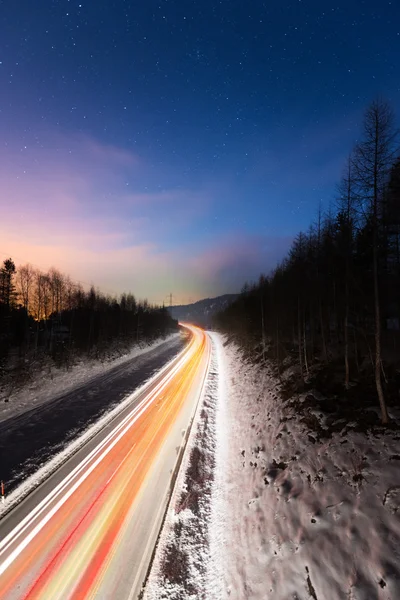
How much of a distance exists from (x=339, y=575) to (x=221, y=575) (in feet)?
11.2

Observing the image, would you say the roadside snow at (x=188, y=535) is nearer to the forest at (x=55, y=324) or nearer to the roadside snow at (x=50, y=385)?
the roadside snow at (x=50, y=385)

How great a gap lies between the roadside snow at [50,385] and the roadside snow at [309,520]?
1667 cm

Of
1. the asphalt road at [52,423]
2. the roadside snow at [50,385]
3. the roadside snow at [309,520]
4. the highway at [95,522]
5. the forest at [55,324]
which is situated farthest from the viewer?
the forest at [55,324]

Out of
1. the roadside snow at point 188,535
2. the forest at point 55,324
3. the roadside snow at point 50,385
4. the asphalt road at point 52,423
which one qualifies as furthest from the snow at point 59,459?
the forest at point 55,324

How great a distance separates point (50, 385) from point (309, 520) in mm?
25385

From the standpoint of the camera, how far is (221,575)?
7934 mm

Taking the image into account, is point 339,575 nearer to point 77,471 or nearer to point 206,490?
point 206,490

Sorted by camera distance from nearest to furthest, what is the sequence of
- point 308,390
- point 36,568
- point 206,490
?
point 36,568 < point 206,490 < point 308,390

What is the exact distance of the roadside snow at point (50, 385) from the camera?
21.0 metres

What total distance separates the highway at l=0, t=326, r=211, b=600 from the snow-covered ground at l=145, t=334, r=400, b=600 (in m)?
0.81

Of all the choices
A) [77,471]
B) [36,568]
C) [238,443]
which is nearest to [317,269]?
[238,443]

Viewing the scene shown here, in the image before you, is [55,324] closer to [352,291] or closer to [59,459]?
[59,459]

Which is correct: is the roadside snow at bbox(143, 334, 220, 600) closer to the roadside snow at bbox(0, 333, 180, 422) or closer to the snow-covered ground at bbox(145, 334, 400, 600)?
the snow-covered ground at bbox(145, 334, 400, 600)

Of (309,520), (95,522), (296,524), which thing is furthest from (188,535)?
(309,520)
